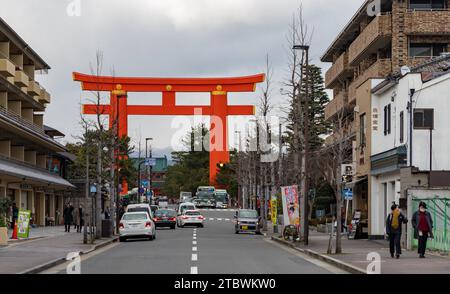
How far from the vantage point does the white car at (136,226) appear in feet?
132

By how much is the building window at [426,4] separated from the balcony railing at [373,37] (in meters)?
2.50

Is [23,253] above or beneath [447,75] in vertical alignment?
beneath

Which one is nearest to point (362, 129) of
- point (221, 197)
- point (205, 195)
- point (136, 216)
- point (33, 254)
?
point (136, 216)

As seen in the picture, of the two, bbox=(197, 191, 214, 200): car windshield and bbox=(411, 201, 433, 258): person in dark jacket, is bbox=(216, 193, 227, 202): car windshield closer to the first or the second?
bbox=(197, 191, 214, 200): car windshield

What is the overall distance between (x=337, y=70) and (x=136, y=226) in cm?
2863

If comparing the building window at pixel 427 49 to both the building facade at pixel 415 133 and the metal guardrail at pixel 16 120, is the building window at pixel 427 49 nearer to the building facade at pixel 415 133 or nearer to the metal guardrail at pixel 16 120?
the building facade at pixel 415 133

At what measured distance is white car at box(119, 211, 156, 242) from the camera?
40.1 m

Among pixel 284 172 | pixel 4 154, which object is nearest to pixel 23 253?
pixel 4 154

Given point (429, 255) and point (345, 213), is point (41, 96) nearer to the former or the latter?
point (345, 213)

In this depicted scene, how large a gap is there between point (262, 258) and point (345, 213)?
25.3 metres

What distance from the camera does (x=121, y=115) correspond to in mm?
73250

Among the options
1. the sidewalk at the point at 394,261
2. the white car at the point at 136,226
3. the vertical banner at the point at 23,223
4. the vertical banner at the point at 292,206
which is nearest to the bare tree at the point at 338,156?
the sidewalk at the point at 394,261

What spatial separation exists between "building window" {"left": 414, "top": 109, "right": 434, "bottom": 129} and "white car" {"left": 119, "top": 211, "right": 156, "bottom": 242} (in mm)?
14356

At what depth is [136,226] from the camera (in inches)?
1583
